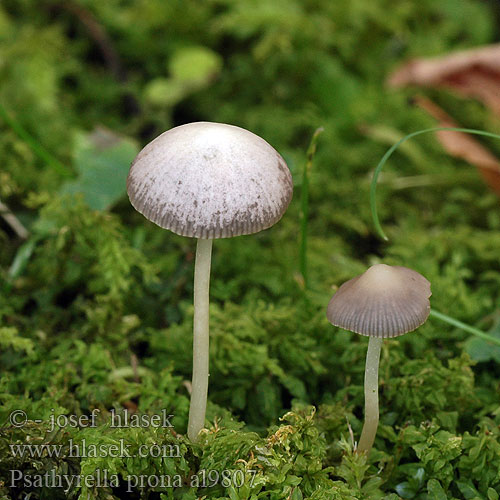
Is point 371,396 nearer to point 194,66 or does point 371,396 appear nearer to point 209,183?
point 209,183

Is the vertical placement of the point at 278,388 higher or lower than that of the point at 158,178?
lower

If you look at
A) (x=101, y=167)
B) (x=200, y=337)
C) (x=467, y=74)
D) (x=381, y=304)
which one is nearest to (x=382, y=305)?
(x=381, y=304)

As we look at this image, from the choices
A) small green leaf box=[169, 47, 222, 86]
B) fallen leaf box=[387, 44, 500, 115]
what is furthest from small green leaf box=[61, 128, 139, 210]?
fallen leaf box=[387, 44, 500, 115]

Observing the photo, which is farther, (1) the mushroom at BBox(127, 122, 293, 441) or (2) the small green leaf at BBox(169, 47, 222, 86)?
(2) the small green leaf at BBox(169, 47, 222, 86)

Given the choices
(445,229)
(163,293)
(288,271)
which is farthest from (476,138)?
(163,293)

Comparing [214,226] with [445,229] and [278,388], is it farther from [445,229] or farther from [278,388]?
[445,229]

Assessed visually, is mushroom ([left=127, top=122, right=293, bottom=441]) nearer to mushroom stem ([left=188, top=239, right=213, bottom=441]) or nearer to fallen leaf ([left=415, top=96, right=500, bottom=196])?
mushroom stem ([left=188, top=239, right=213, bottom=441])
